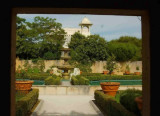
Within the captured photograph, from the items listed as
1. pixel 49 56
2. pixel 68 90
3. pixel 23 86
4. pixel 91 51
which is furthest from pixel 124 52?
pixel 23 86

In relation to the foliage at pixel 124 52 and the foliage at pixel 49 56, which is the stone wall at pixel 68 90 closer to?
the foliage at pixel 124 52

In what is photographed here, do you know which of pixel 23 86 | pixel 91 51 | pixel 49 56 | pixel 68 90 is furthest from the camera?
pixel 49 56

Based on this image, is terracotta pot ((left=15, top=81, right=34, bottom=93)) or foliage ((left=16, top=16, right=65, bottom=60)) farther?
foliage ((left=16, top=16, right=65, bottom=60))

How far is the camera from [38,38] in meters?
31.7

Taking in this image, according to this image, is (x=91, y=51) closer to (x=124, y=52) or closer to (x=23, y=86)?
(x=124, y=52)

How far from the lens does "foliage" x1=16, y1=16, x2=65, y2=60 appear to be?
3009 cm

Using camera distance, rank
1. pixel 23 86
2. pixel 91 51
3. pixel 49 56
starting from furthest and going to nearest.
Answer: pixel 49 56 → pixel 91 51 → pixel 23 86

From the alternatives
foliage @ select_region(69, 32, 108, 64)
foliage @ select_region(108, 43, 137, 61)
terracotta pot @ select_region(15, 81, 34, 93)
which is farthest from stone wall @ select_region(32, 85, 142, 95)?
foliage @ select_region(108, 43, 137, 61)

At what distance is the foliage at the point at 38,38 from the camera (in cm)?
3009

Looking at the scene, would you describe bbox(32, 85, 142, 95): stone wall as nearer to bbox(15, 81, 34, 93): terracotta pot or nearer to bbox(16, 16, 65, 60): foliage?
bbox(15, 81, 34, 93): terracotta pot

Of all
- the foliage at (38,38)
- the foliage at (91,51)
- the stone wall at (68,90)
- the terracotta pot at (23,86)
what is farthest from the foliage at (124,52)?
the terracotta pot at (23,86)

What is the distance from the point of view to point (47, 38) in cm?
3169
